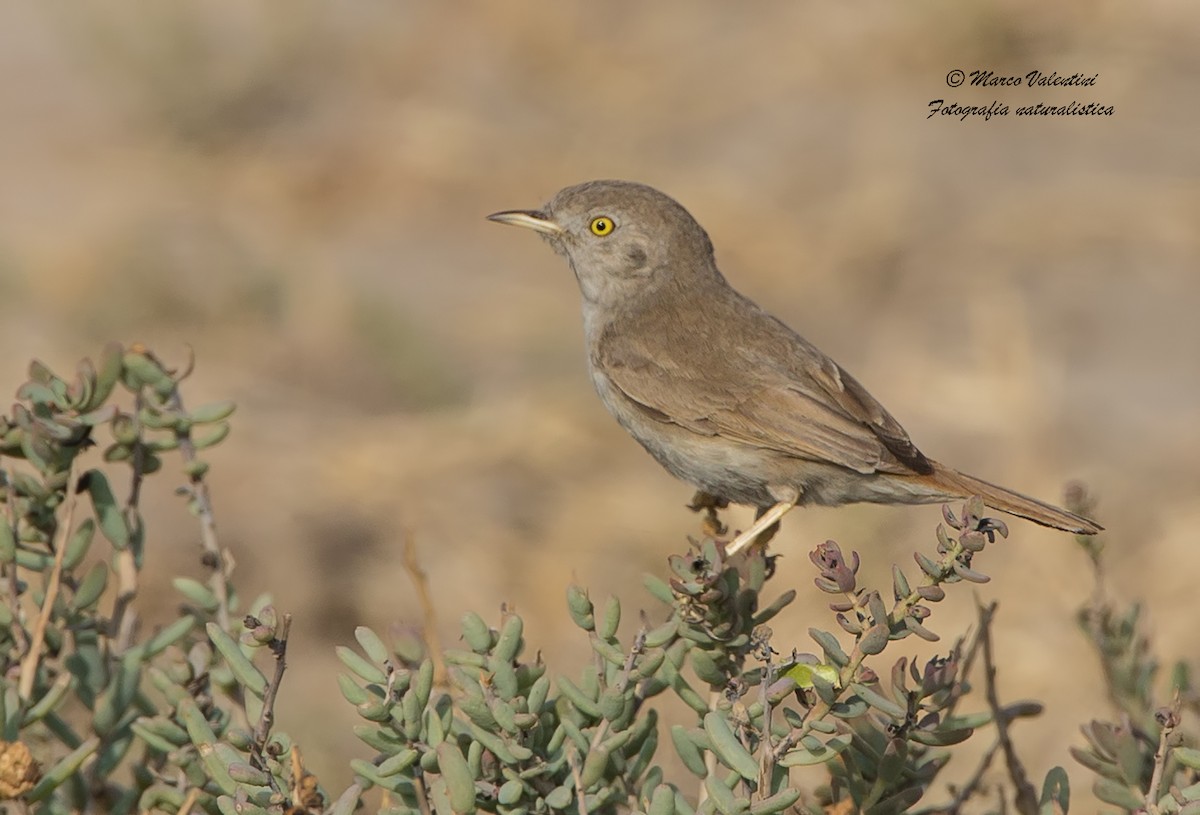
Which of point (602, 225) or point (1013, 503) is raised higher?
point (602, 225)

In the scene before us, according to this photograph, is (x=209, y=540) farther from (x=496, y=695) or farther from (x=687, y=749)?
(x=687, y=749)

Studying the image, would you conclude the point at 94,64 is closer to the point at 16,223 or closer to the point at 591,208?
the point at 16,223

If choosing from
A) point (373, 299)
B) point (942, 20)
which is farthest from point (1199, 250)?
point (373, 299)

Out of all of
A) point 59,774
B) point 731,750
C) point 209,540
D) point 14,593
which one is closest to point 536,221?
point 209,540

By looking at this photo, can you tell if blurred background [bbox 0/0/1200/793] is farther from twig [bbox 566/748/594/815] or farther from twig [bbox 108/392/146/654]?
twig [bbox 566/748/594/815]

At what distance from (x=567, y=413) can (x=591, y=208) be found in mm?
2308

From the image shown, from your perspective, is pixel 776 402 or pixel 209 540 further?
pixel 776 402

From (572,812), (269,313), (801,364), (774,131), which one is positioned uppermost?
(774,131)

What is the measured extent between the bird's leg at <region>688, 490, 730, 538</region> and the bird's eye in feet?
3.84

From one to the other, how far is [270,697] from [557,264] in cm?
737

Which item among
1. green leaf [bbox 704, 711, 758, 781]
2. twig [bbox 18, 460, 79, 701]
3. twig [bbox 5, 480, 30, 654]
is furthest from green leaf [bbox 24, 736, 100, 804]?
green leaf [bbox 704, 711, 758, 781]

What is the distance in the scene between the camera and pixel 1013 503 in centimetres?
389

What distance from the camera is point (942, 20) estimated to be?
10.7 meters

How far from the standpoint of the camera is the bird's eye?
17.7 ft
